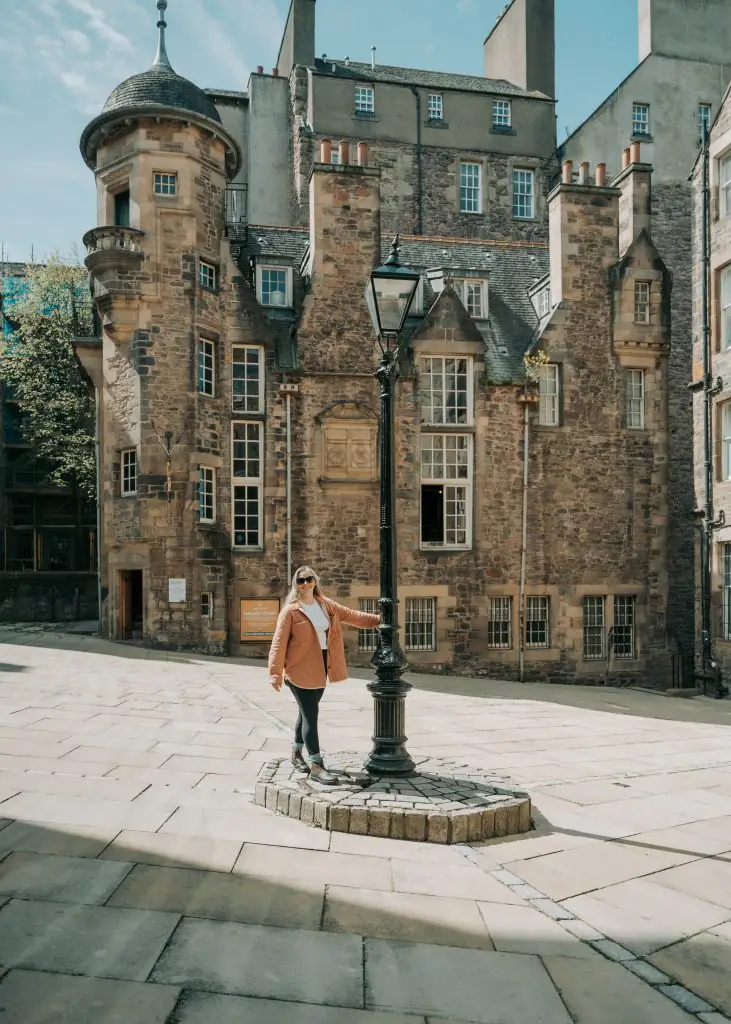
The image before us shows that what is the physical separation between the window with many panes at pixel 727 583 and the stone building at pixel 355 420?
10.8 feet

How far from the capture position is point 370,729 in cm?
1154

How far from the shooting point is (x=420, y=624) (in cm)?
2255

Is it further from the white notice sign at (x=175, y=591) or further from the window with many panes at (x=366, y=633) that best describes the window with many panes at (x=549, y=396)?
the white notice sign at (x=175, y=591)

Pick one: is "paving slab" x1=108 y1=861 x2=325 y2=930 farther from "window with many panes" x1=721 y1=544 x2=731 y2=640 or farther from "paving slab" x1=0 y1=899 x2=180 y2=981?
"window with many panes" x1=721 y1=544 x2=731 y2=640

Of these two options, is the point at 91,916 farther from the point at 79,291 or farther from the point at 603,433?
the point at 79,291

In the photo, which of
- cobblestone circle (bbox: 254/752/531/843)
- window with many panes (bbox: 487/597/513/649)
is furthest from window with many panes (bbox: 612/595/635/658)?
cobblestone circle (bbox: 254/752/531/843)

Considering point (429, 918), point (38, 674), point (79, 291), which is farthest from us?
point (79, 291)

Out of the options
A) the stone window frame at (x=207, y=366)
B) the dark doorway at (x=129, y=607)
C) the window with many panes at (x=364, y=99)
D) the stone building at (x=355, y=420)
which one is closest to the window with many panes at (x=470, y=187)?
the window with many panes at (x=364, y=99)

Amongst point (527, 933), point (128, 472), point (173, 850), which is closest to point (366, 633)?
point (128, 472)

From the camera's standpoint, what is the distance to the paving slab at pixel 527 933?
4.84 metres

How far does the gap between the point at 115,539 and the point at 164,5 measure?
14036 mm

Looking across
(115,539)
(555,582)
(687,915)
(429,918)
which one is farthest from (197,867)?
(555,582)

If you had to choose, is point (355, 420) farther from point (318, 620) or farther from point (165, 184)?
point (318, 620)

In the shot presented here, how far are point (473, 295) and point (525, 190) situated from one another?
422 inches
